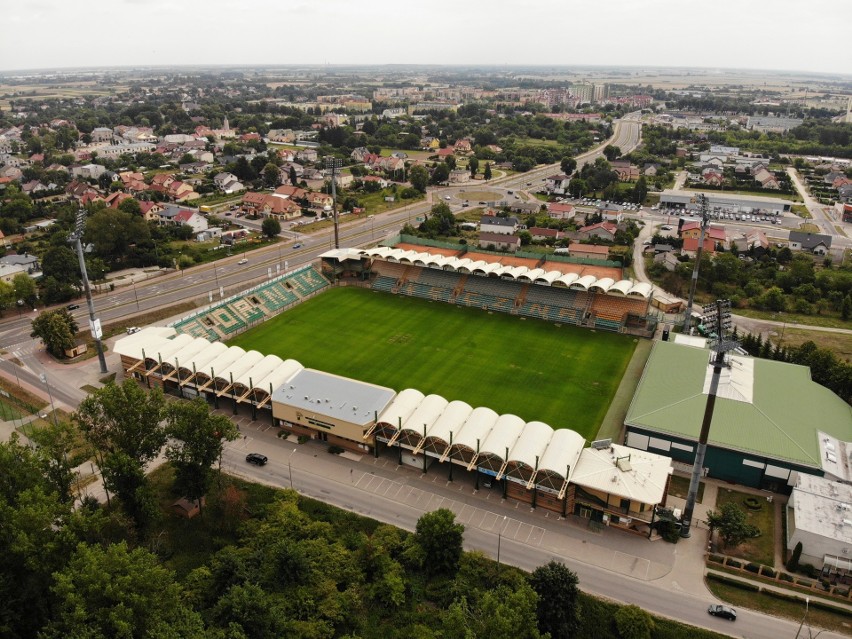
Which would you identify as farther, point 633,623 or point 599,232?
point 599,232

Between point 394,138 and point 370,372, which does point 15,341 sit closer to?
point 370,372

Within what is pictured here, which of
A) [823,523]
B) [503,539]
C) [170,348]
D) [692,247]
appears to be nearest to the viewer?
[823,523]

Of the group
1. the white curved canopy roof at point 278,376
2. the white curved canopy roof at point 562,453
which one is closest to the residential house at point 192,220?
the white curved canopy roof at point 278,376

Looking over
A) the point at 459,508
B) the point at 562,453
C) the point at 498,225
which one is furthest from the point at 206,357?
the point at 498,225

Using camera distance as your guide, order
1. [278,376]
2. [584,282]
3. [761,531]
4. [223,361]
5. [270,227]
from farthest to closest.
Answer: [270,227] < [584,282] < [223,361] < [278,376] < [761,531]

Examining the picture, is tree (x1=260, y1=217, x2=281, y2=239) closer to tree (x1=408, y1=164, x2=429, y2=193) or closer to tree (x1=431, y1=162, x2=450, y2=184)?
tree (x1=408, y1=164, x2=429, y2=193)

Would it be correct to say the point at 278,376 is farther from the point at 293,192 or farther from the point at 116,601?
the point at 293,192
